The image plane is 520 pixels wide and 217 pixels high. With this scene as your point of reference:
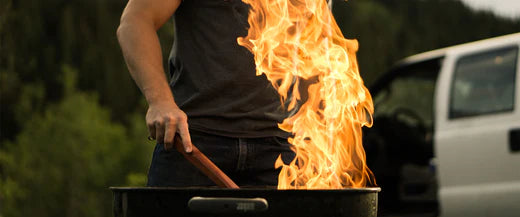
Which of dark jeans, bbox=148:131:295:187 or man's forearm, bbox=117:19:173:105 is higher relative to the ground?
man's forearm, bbox=117:19:173:105

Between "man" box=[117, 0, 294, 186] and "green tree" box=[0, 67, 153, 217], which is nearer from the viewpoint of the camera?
"man" box=[117, 0, 294, 186]

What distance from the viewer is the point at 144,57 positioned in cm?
235

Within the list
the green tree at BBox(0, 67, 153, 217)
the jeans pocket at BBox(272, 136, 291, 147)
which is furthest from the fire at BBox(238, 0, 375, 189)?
the green tree at BBox(0, 67, 153, 217)

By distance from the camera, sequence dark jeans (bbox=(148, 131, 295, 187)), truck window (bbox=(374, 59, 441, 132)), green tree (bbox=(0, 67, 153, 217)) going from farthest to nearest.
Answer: green tree (bbox=(0, 67, 153, 217))
truck window (bbox=(374, 59, 441, 132))
dark jeans (bbox=(148, 131, 295, 187))

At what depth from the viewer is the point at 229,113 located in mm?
2457

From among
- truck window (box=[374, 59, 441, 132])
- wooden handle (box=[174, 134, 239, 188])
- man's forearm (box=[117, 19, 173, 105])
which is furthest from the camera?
truck window (box=[374, 59, 441, 132])

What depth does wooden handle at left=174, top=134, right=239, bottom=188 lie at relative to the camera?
2.11m

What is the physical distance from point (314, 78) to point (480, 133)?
336cm

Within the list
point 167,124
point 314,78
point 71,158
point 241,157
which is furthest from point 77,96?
point 167,124

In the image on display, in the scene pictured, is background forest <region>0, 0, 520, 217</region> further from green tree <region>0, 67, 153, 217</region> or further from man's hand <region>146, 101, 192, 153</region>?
man's hand <region>146, 101, 192, 153</region>

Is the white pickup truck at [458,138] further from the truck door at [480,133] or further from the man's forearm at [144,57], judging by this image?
the man's forearm at [144,57]

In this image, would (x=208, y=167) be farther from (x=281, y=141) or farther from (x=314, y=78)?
(x=314, y=78)

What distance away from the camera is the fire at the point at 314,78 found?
2455 millimetres

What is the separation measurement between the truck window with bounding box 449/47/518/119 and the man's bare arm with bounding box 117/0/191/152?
12.0 feet
